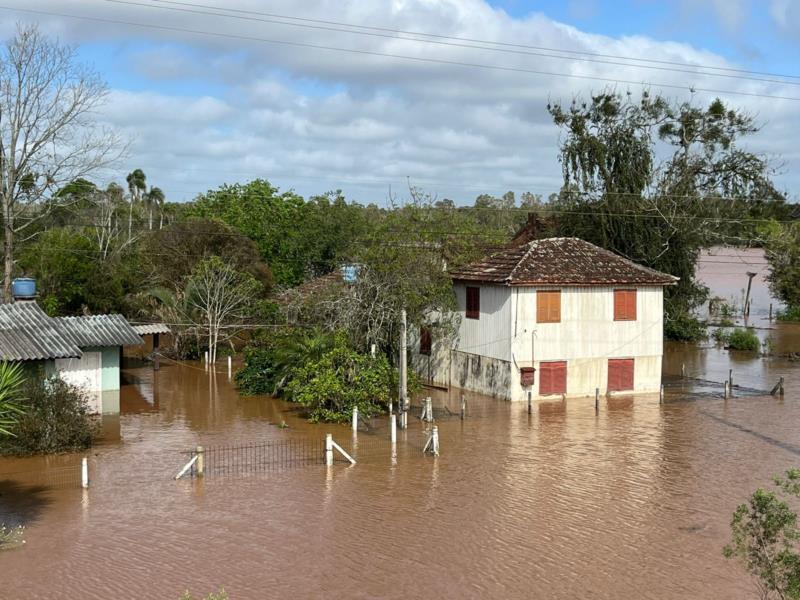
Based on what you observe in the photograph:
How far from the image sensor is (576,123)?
5253 centimetres

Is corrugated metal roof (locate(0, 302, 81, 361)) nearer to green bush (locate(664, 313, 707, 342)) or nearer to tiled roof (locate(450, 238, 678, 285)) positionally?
tiled roof (locate(450, 238, 678, 285))

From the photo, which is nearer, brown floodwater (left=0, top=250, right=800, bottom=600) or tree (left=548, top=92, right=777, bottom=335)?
brown floodwater (left=0, top=250, right=800, bottom=600)

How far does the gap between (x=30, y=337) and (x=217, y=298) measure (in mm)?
15846

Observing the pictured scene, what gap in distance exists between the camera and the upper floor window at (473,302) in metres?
33.4

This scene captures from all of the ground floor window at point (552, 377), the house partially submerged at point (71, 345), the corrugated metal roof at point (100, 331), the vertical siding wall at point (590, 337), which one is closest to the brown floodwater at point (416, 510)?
the house partially submerged at point (71, 345)

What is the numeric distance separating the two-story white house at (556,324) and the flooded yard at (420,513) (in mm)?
3010

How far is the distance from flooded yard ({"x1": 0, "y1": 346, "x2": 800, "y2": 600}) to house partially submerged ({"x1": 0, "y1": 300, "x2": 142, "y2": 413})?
152cm

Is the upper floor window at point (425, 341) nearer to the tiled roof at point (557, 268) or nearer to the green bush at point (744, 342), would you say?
the tiled roof at point (557, 268)

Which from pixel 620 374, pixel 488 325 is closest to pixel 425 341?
pixel 488 325

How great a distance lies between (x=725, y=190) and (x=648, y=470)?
3334 cm

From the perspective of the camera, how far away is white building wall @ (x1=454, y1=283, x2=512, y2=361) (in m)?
31.9

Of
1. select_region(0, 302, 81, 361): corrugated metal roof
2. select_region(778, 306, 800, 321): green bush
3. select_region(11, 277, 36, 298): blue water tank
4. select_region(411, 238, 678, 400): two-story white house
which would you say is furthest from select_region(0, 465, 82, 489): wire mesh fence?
select_region(778, 306, 800, 321): green bush

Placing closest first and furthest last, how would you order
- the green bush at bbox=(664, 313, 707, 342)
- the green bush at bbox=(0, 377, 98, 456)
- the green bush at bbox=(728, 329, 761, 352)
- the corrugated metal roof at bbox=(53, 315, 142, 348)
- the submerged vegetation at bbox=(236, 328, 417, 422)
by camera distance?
1. the green bush at bbox=(0, 377, 98, 456)
2. the submerged vegetation at bbox=(236, 328, 417, 422)
3. the corrugated metal roof at bbox=(53, 315, 142, 348)
4. the green bush at bbox=(728, 329, 761, 352)
5. the green bush at bbox=(664, 313, 707, 342)

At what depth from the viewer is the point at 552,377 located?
32.2 metres
